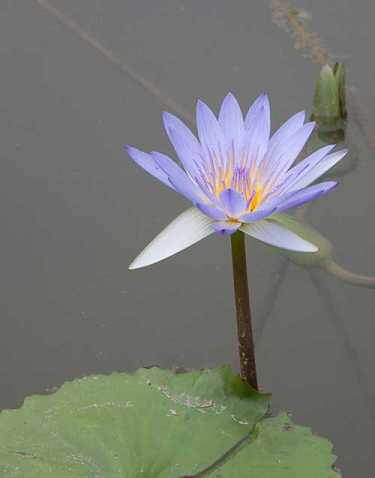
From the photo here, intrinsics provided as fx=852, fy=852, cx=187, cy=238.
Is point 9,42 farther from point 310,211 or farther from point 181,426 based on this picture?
point 181,426

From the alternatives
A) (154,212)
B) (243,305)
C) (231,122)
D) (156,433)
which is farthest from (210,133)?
(154,212)

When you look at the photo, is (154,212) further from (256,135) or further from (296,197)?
(296,197)

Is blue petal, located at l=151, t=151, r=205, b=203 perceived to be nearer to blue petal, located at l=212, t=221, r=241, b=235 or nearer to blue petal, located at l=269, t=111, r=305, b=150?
blue petal, located at l=212, t=221, r=241, b=235

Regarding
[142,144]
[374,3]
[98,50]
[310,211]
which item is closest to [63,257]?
[142,144]

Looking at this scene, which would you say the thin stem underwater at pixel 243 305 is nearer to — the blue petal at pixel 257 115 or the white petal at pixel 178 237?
→ the white petal at pixel 178 237

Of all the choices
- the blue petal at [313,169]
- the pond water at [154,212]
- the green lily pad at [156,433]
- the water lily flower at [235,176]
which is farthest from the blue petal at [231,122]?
the pond water at [154,212]

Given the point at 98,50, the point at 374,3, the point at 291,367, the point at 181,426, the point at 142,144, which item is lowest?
the point at 181,426
